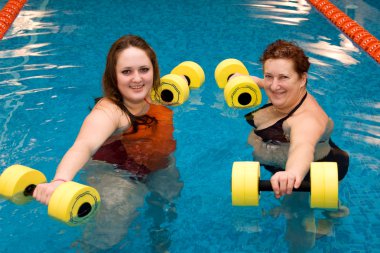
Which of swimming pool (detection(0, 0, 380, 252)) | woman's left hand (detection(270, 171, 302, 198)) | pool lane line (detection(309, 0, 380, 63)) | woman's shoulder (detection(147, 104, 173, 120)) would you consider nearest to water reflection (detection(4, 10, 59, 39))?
swimming pool (detection(0, 0, 380, 252))

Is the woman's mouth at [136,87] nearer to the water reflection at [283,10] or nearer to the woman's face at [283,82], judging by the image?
the woman's face at [283,82]

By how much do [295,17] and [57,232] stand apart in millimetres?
5418

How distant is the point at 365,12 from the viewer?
8336mm

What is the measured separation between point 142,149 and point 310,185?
3.48ft

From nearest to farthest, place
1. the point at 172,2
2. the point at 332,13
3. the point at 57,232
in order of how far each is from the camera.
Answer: the point at 57,232 → the point at 332,13 → the point at 172,2

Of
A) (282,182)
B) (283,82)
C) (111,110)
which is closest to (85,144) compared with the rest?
(111,110)

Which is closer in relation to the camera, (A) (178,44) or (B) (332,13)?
(A) (178,44)

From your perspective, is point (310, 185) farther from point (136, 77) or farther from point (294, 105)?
point (136, 77)

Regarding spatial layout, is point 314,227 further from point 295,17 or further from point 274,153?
point 295,17

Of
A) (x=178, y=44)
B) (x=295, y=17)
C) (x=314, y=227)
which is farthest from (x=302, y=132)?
(x=295, y=17)

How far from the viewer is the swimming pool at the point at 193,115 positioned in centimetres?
367

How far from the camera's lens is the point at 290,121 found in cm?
344

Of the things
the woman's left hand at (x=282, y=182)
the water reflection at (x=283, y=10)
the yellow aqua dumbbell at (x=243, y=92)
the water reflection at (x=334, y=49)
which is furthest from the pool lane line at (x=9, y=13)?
the woman's left hand at (x=282, y=182)

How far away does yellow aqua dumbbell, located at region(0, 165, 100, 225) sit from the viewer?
112 inches
